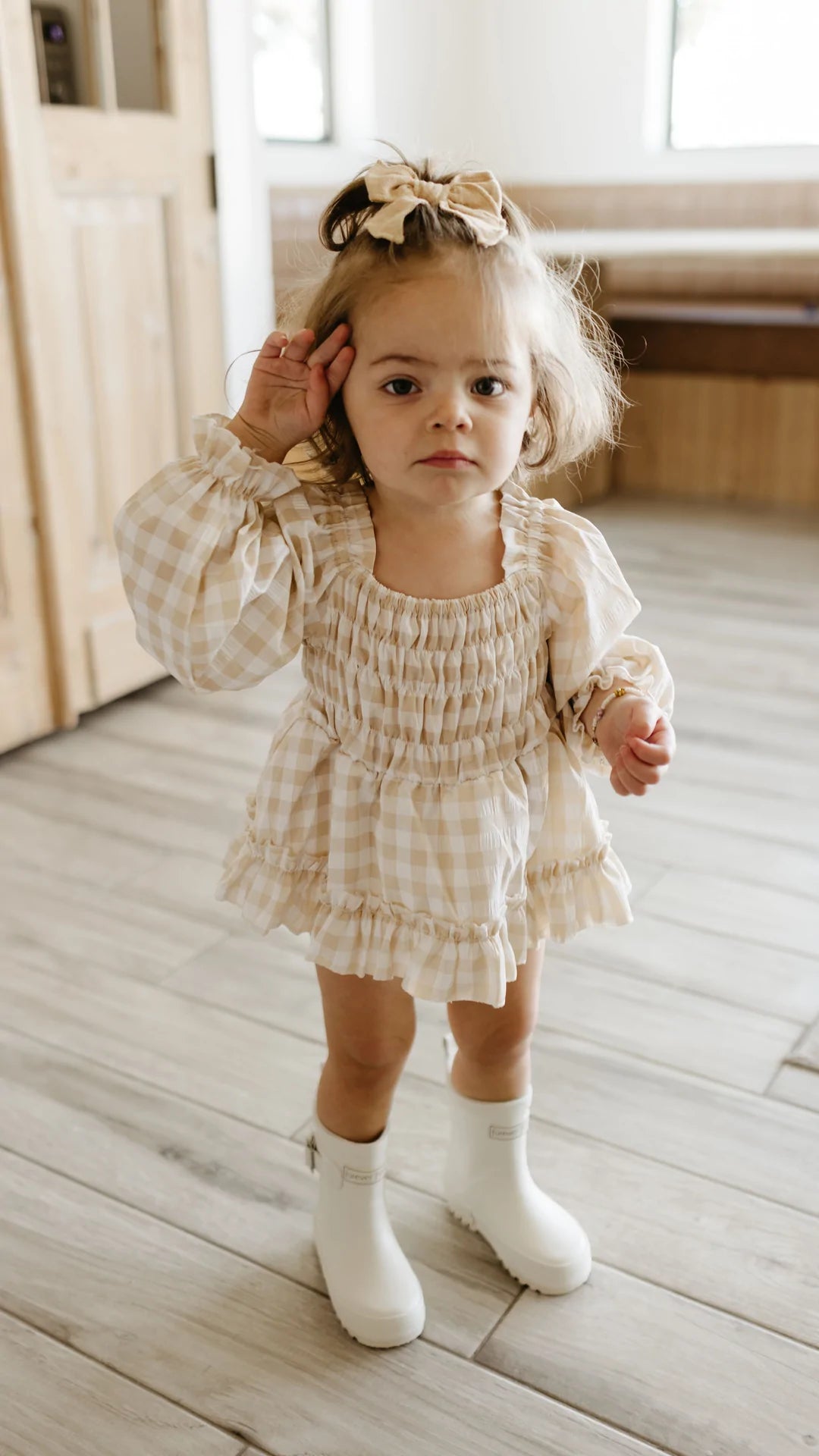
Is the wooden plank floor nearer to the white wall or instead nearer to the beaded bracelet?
the beaded bracelet

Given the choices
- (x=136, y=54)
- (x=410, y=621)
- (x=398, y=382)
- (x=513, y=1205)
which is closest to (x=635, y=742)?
(x=410, y=621)

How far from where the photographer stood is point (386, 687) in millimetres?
932

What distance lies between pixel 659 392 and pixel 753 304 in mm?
373

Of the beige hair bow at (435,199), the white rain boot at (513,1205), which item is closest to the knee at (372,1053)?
the white rain boot at (513,1205)

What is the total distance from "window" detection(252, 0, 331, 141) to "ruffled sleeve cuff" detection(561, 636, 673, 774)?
3.25m

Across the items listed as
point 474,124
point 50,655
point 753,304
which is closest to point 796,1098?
point 50,655

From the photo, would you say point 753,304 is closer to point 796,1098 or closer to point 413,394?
point 796,1098

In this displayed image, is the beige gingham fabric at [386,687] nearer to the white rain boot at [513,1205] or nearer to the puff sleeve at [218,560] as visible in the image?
the puff sleeve at [218,560]

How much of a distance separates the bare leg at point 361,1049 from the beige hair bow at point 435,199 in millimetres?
542

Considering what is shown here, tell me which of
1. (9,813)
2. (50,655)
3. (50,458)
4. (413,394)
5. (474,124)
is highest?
(474,124)

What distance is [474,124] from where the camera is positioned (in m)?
4.48

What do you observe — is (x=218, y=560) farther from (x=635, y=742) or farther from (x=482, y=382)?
(x=635, y=742)

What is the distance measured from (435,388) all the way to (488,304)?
6 cm

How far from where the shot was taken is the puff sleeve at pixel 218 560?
877mm
